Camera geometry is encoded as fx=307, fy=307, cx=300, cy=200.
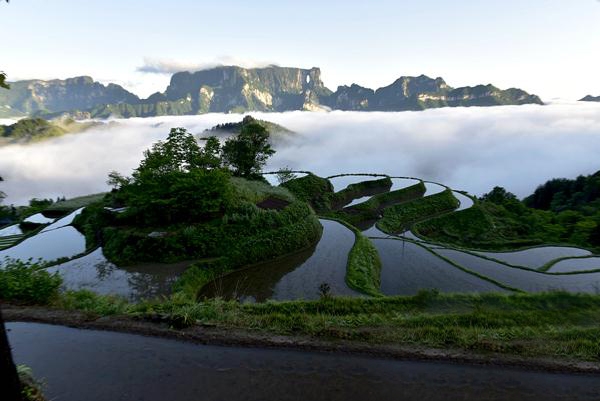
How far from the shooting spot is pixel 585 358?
8586 millimetres

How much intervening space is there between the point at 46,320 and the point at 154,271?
13.8m

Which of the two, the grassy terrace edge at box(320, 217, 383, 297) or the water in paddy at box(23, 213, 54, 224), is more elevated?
the grassy terrace edge at box(320, 217, 383, 297)

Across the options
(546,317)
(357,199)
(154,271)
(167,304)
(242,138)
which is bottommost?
(357,199)

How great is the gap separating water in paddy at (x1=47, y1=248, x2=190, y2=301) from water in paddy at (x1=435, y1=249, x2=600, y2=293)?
27080 millimetres

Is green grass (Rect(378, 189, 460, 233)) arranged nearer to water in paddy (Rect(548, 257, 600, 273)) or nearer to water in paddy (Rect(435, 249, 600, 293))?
water in paddy (Rect(435, 249, 600, 293))

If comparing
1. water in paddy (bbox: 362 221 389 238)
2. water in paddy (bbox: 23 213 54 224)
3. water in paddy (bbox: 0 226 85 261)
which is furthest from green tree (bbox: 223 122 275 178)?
water in paddy (bbox: 23 213 54 224)

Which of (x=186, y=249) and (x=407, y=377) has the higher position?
(x=407, y=377)

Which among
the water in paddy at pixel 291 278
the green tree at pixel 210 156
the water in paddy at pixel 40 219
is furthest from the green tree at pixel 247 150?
the water in paddy at pixel 40 219

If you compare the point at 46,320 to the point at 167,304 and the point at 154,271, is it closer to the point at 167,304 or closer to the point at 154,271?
the point at 167,304

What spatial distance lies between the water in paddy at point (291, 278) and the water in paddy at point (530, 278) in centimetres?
1283

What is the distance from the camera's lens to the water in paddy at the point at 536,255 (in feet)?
112

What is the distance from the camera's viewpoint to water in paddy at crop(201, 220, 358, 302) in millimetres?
21031

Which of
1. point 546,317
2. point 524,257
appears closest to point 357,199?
point 524,257

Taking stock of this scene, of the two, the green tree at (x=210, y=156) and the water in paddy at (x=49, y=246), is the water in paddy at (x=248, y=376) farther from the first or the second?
the green tree at (x=210, y=156)
